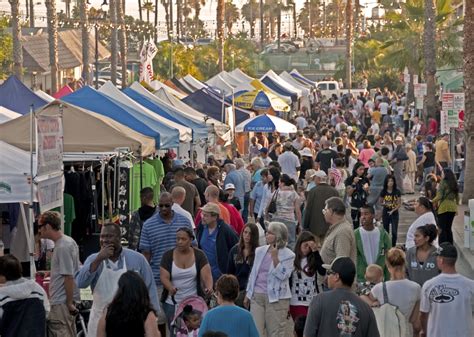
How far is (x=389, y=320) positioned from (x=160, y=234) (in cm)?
347

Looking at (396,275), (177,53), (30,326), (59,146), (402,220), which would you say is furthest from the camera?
(177,53)

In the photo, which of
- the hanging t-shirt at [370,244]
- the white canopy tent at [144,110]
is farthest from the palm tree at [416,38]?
the hanging t-shirt at [370,244]

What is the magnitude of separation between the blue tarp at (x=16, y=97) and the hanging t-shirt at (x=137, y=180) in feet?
6.18

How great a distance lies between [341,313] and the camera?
9.03 metres

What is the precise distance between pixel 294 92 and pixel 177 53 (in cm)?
2591

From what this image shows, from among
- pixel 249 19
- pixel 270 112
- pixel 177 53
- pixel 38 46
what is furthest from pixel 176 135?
pixel 249 19

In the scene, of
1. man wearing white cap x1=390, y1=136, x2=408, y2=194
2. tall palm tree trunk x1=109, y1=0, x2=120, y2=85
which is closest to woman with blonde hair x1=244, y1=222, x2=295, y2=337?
man wearing white cap x1=390, y1=136, x2=408, y2=194

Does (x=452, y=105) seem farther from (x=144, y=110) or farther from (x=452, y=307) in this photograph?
(x=452, y=307)

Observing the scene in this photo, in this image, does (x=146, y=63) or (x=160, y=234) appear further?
(x=146, y=63)

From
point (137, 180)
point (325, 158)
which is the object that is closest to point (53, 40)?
point (325, 158)

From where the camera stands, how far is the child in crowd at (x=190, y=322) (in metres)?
11.1

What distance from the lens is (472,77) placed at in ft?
94.2

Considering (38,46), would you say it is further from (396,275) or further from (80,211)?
(396,275)

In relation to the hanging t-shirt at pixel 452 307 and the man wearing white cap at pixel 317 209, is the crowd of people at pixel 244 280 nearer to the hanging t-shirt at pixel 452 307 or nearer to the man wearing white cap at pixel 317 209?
the hanging t-shirt at pixel 452 307
